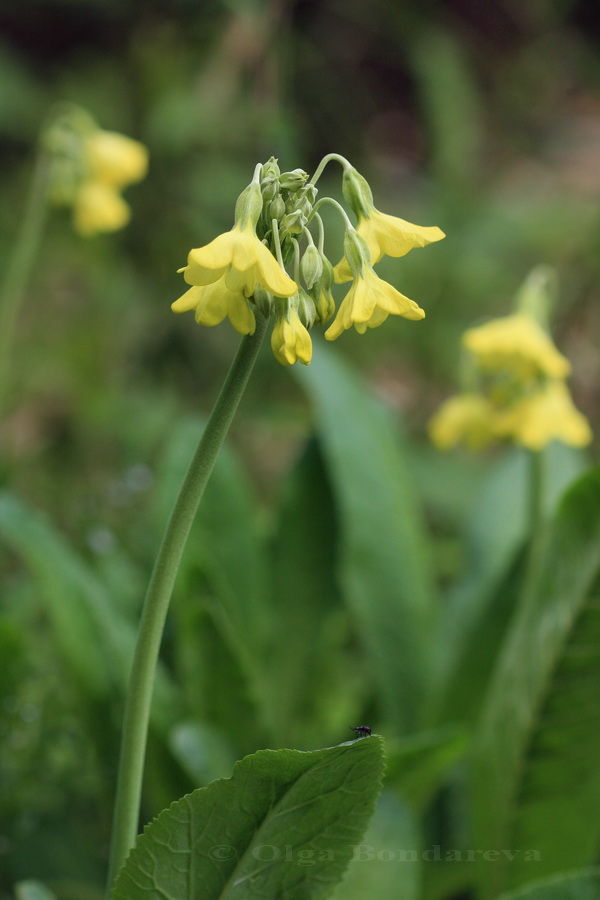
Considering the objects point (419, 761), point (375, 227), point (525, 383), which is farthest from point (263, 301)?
point (525, 383)

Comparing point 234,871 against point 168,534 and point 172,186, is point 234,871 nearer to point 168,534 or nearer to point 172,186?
point 168,534

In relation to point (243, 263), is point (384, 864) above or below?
below

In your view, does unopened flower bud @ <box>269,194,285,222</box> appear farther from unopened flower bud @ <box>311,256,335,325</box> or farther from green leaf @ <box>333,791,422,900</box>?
green leaf @ <box>333,791,422,900</box>

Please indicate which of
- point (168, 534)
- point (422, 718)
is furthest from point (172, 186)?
point (168, 534)

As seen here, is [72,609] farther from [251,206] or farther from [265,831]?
[251,206]

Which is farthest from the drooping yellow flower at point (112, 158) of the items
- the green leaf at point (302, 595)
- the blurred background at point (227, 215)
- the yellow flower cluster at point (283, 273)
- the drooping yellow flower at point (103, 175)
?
the yellow flower cluster at point (283, 273)

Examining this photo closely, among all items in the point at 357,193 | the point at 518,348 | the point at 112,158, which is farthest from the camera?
the point at 112,158

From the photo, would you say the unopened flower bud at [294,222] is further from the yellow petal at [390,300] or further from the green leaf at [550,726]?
the green leaf at [550,726]

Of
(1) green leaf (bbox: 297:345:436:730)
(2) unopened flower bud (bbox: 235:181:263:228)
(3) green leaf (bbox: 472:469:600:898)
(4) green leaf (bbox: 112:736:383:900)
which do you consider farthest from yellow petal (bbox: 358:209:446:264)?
(1) green leaf (bbox: 297:345:436:730)
